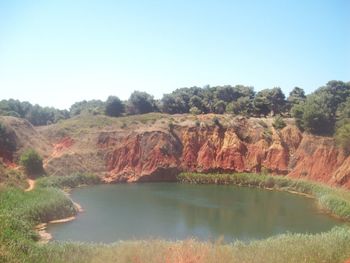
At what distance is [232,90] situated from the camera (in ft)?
248

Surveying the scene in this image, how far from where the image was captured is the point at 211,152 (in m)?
55.6

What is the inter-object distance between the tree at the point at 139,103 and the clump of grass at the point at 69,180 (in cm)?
2033

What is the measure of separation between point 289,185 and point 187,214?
15934mm

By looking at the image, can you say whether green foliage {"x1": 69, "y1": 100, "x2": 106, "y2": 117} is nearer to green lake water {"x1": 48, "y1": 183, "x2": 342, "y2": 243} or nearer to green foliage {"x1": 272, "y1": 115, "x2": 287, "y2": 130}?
green foliage {"x1": 272, "y1": 115, "x2": 287, "y2": 130}

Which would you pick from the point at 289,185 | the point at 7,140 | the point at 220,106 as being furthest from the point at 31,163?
the point at 220,106

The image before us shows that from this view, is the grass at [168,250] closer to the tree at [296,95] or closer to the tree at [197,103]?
the tree at [197,103]

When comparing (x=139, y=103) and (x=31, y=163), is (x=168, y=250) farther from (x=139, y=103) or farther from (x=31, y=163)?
(x=139, y=103)

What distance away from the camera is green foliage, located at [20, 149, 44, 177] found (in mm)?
46750

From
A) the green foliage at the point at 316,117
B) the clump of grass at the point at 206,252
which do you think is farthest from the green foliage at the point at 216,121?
the clump of grass at the point at 206,252

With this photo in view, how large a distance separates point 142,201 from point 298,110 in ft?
83.1

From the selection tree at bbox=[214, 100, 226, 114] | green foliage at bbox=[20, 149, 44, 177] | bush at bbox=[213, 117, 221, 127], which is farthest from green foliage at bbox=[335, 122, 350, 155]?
green foliage at bbox=[20, 149, 44, 177]

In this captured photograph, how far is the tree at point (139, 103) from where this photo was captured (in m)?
68.9

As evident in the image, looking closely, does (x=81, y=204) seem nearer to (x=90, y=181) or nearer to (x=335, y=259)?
(x=90, y=181)

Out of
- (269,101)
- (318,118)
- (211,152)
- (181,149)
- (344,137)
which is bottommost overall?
(211,152)
